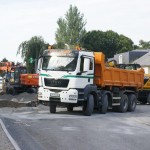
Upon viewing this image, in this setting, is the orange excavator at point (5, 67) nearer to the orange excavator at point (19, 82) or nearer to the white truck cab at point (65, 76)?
the orange excavator at point (19, 82)

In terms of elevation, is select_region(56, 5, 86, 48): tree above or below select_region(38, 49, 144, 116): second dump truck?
above

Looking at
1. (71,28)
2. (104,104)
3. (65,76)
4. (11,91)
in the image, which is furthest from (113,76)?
(71,28)

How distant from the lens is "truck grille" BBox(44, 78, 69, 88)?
1908cm

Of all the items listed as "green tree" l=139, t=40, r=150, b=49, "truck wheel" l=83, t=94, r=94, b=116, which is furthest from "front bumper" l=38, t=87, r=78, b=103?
"green tree" l=139, t=40, r=150, b=49

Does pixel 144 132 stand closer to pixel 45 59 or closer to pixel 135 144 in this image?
pixel 135 144

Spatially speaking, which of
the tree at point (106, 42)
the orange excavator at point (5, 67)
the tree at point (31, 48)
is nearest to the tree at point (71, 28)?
the tree at point (106, 42)

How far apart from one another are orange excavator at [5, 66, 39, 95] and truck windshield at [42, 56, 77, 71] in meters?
19.0

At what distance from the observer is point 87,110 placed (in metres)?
19.6

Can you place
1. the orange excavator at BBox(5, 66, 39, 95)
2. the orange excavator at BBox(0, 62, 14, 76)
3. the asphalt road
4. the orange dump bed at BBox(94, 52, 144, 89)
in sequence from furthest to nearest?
the orange excavator at BBox(0, 62, 14, 76)
the orange excavator at BBox(5, 66, 39, 95)
the orange dump bed at BBox(94, 52, 144, 89)
the asphalt road

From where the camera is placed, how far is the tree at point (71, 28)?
98.4 metres

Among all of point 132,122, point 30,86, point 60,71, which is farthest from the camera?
point 30,86

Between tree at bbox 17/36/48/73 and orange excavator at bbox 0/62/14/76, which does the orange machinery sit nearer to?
orange excavator at bbox 0/62/14/76

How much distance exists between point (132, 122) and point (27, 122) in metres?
4.27

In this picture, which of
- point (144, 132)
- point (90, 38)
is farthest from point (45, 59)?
point (90, 38)
